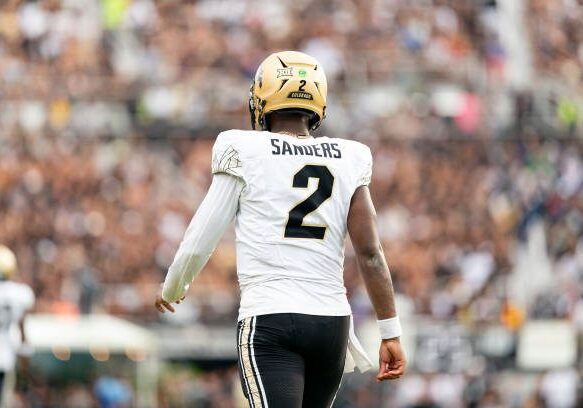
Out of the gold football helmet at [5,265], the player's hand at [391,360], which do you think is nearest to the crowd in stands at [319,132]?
the gold football helmet at [5,265]

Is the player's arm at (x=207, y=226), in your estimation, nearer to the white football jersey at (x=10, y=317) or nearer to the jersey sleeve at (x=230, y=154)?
the jersey sleeve at (x=230, y=154)

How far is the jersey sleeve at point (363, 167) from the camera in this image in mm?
5605

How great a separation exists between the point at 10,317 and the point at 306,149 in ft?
24.3

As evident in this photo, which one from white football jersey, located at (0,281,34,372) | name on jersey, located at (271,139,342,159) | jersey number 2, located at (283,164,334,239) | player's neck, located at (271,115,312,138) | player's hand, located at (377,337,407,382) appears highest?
player's neck, located at (271,115,312,138)

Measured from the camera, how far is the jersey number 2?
217 inches

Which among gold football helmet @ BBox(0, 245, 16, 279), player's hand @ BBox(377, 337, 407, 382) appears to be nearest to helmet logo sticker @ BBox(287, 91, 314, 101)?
player's hand @ BBox(377, 337, 407, 382)

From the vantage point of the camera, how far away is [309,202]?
18.0 ft

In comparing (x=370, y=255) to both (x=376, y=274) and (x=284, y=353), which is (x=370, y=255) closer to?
(x=376, y=274)

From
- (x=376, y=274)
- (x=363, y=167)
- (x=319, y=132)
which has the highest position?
(x=319, y=132)

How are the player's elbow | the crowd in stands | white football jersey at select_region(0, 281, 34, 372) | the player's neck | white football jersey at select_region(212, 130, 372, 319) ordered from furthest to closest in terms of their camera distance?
the crowd in stands, white football jersey at select_region(0, 281, 34, 372), the player's neck, the player's elbow, white football jersey at select_region(212, 130, 372, 319)

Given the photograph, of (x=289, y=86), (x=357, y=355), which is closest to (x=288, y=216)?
(x=289, y=86)

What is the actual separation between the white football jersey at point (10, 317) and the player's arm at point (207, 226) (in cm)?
691

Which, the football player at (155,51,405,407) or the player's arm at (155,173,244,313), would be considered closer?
the football player at (155,51,405,407)

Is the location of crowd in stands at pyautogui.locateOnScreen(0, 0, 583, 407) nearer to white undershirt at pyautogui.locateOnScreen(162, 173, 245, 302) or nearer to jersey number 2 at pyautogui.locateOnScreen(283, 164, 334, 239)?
white undershirt at pyautogui.locateOnScreen(162, 173, 245, 302)
